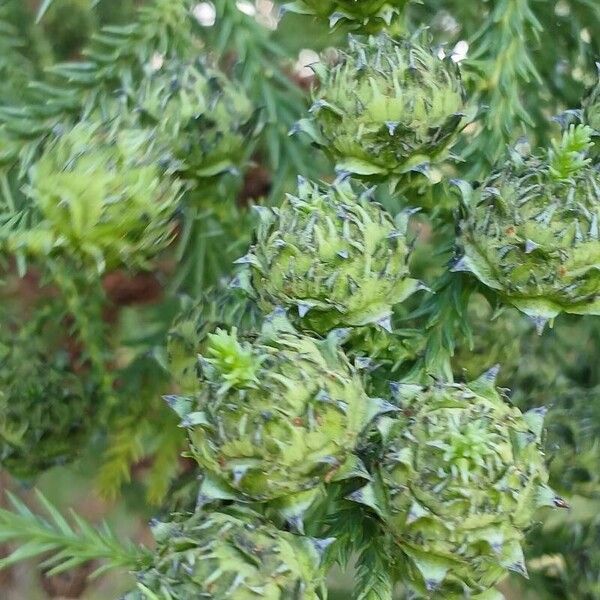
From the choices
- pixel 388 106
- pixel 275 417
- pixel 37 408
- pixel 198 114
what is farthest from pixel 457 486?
pixel 37 408

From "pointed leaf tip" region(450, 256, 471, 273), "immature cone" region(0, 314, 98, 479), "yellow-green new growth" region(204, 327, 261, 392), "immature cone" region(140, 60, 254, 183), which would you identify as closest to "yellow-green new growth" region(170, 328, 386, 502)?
"yellow-green new growth" region(204, 327, 261, 392)

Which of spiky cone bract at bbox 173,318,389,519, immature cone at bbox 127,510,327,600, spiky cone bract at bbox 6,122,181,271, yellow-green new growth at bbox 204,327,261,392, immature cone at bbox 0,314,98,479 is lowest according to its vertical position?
immature cone at bbox 0,314,98,479

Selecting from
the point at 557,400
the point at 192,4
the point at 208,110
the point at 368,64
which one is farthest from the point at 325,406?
the point at 192,4

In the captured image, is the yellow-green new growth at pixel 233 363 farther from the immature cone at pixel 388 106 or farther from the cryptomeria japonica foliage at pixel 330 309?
the immature cone at pixel 388 106

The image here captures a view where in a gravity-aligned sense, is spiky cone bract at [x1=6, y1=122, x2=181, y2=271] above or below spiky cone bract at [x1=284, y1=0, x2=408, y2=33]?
below

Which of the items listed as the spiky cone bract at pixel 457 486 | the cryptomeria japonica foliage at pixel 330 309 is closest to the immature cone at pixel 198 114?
the cryptomeria japonica foliage at pixel 330 309

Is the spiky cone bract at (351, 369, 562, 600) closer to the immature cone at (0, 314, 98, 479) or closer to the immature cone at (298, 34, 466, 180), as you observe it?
the immature cone at (298, 34, 466, 180)

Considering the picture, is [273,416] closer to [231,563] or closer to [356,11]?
[231,563]

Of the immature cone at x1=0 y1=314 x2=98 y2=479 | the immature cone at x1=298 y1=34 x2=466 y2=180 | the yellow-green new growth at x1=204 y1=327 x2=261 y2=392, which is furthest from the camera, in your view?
the immature cone at x1=0 y1=314 x2=98 y2=479
